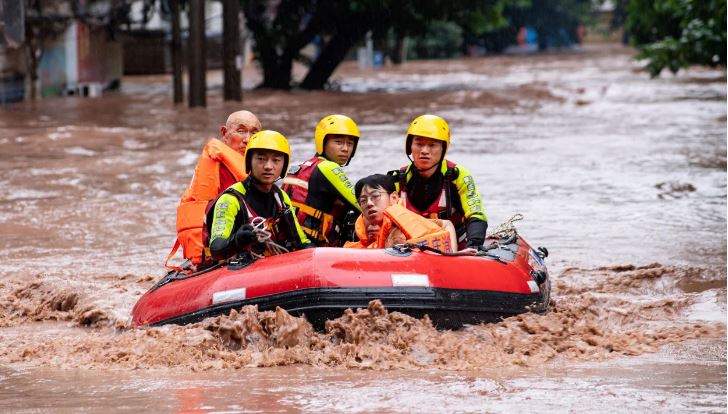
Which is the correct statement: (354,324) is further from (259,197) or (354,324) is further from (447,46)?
(447,46)

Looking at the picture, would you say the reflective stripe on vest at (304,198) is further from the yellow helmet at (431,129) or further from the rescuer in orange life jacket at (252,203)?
the yellow helmet at (431,129)

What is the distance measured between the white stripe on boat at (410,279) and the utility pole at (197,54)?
724 inches

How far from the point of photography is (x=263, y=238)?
7.53m

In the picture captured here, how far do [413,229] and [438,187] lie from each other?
820 millimetres

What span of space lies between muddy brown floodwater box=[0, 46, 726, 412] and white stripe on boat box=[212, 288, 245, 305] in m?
0.12

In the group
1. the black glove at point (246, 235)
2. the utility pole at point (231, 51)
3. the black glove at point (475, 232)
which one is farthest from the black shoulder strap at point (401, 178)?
the utility pole at point (231, 51)

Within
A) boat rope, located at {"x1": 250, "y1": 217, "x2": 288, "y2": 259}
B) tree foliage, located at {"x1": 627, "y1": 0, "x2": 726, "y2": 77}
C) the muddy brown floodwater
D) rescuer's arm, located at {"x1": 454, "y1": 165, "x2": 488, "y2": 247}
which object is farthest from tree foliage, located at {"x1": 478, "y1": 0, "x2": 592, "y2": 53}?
boat rope, located at {"x1": 250, "y1": 217, "x2": 288, "y2": 259}

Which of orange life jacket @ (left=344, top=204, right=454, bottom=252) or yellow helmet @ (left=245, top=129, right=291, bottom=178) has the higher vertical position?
yellow helmet @ (left=245, top=129, right=291, bottom=178)

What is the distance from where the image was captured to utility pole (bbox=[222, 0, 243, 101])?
89.5ft

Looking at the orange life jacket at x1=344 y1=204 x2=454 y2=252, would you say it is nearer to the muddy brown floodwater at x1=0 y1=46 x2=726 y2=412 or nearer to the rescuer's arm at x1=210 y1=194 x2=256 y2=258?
the muddy brown floodwater at x1=0 y1=46 x2=726 y2=412

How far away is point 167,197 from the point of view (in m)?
15.3

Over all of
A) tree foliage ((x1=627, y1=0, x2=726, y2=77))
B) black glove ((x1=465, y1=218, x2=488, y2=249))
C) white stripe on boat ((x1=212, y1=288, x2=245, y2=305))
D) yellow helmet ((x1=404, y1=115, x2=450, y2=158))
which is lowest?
white stripe on boat ((x1=212, y1=288, x2=245, y2=305))

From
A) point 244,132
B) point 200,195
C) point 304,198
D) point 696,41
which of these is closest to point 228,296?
point 304,198

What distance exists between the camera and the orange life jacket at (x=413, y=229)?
7.87m
